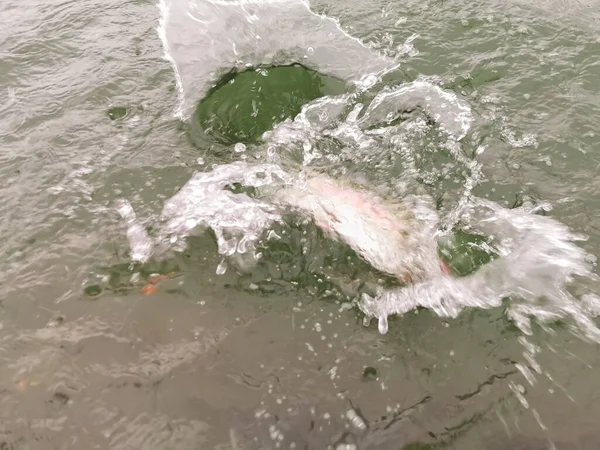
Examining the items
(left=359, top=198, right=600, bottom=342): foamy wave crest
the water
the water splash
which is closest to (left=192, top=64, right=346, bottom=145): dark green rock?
the water

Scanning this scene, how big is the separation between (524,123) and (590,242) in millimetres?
1470

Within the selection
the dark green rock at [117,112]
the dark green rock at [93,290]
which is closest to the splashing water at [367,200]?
the dark green rock at [93,290]

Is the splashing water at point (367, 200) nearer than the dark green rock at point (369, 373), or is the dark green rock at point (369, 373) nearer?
the dark green rock at point (369, 373)

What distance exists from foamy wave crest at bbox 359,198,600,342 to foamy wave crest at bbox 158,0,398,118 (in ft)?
7.85

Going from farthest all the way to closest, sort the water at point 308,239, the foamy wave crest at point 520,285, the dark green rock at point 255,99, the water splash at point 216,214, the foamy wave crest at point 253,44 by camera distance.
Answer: the foamy wave crest at point 253,44, the dark green rock at point 255,99, the water splash at point 216,214, the foamy wave crest at point 520,285, the water at point 308,239

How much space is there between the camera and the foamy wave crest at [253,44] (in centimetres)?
555

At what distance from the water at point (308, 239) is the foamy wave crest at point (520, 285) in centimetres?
2

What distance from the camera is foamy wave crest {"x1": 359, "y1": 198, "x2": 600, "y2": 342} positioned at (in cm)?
352

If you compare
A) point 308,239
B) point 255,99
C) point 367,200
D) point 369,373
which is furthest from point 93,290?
point 255,99

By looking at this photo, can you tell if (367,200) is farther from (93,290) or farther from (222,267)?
(93,290)

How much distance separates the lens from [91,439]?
10.3 ft

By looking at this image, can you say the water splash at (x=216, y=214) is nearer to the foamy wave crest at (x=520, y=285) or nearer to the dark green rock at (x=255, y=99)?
the dark green rock at (x=255, y=99)

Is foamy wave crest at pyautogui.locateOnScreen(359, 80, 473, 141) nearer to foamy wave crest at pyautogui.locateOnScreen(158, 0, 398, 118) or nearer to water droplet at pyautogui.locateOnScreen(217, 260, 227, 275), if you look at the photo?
foamy wave crest at pyautogui.locateOnScreen(158, 0, 398, 118)

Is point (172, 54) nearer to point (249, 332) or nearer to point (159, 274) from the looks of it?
point (159, 274)
